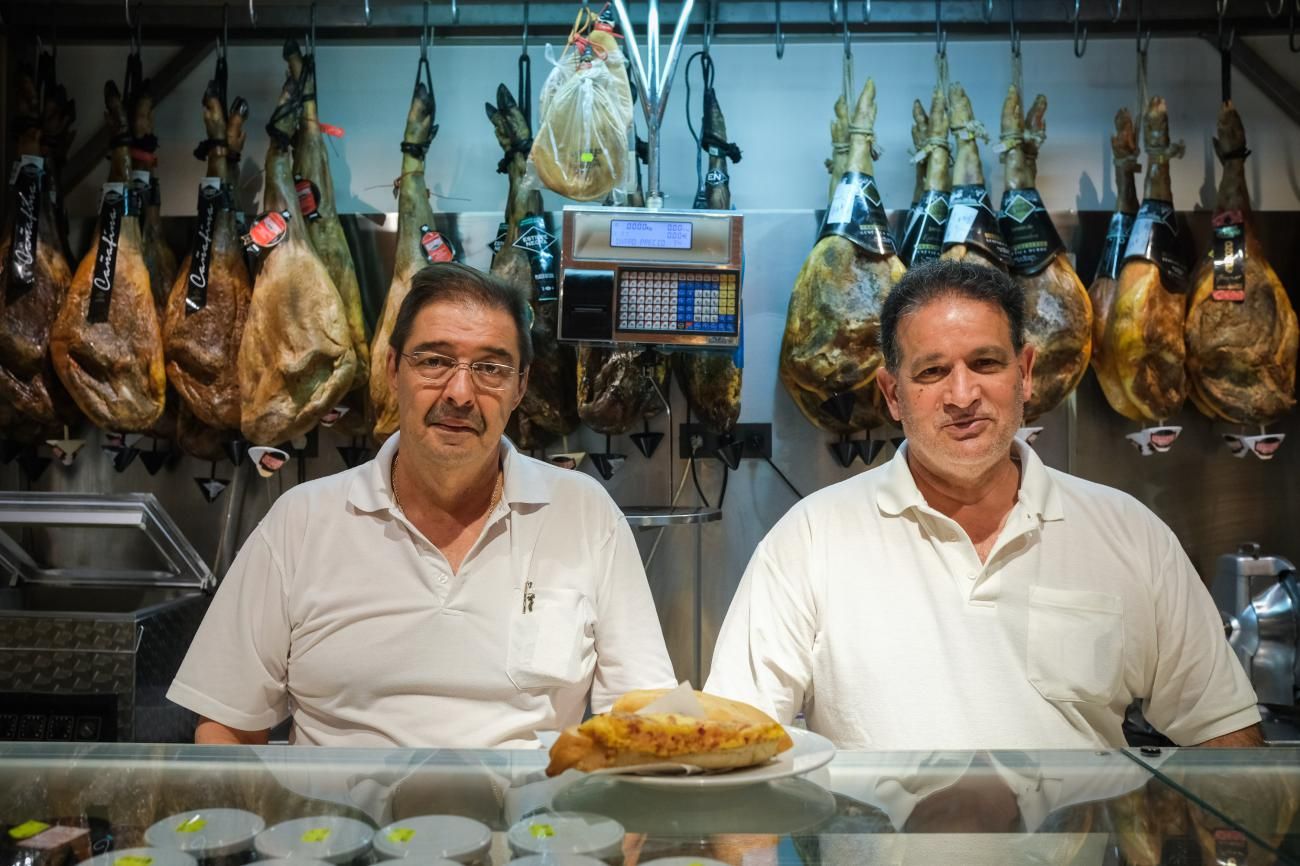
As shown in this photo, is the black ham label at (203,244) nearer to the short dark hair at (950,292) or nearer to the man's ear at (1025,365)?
the short dark hair at (950,292)

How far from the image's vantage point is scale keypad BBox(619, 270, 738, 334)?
3008 mm

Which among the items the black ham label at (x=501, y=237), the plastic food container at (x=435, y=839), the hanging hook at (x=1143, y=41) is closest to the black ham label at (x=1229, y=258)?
the hanging hook at (x=1143, y=41)

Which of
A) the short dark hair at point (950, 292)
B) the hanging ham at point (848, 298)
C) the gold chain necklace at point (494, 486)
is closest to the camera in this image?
the short dark hair at point (950, 292)

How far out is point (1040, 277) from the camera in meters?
3.34

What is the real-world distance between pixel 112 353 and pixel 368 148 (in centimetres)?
114

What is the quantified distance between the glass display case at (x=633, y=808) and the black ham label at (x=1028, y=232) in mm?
2262

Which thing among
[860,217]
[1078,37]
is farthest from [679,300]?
[1078,37]

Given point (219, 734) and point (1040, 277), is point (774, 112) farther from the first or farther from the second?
point (219, 734)

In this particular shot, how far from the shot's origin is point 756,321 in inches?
144

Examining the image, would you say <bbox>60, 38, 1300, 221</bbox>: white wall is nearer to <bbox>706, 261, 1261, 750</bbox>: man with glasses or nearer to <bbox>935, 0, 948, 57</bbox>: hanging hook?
<bbox>935, 0, 948, 57</bbox>: hanging hook

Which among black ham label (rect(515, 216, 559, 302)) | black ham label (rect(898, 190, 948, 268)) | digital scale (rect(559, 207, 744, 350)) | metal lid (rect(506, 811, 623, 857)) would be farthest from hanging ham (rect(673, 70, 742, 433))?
metal lid (rect(506, 811, 623, 857))

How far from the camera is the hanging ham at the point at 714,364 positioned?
335 centimetres

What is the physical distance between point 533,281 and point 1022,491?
1.78 meters

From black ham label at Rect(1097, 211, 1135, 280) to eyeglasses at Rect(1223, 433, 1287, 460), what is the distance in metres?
0.65
